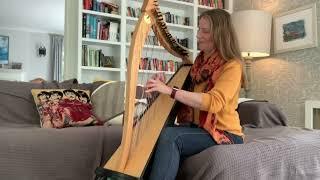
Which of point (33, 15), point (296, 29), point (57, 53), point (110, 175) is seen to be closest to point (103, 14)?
point (296, 29)

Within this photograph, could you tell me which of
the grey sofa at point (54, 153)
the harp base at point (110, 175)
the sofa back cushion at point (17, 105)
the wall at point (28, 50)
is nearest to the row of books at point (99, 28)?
the sofa back cushion at point (17, 105)

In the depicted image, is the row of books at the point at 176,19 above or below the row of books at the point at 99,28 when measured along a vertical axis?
above

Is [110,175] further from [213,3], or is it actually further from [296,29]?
Answer: [213,3]

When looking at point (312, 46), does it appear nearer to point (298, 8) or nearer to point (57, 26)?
point (298, 8)

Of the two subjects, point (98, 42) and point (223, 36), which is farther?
point (98, 42)

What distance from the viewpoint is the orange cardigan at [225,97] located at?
4.32 feet

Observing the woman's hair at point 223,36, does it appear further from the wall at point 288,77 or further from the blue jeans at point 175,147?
the wall at point 288,77

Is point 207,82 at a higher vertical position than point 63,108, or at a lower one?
higher

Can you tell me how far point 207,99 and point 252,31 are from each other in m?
2.12

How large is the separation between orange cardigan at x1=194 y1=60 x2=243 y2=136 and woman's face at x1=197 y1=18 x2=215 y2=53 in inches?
5.2

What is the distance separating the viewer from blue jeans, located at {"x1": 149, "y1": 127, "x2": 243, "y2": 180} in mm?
1212

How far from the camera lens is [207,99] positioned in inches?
51.6

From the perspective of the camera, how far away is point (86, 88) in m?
2.41

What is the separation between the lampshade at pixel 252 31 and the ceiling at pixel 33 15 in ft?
9.63
